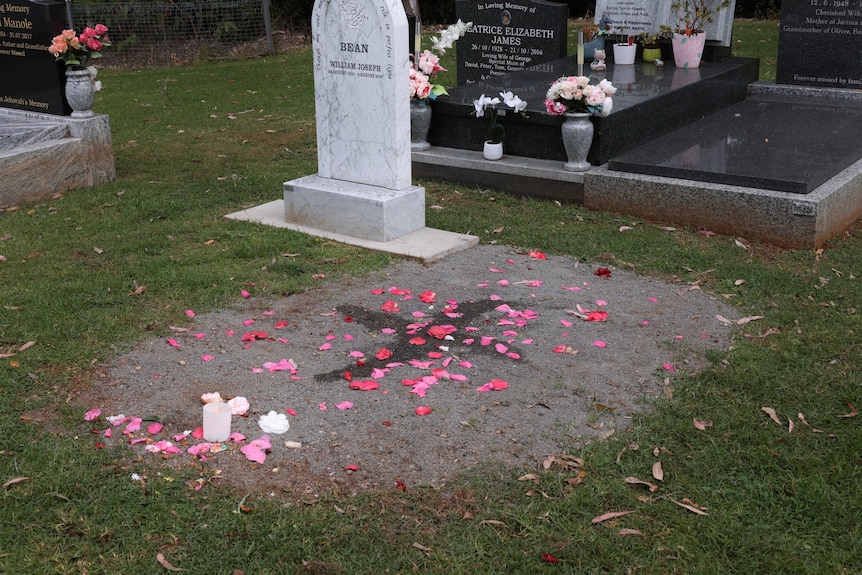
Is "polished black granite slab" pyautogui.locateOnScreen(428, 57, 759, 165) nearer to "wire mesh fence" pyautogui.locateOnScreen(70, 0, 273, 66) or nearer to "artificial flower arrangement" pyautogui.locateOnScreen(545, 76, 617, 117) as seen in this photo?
"artificial flower arrangement" pyautogui.locateOnScreen(545, 76, 617, 117)

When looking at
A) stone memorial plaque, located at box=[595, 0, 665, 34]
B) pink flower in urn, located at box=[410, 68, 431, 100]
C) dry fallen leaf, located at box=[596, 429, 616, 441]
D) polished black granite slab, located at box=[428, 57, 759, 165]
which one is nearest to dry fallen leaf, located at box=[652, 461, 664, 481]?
dry fallen leaf, located at box=[596, 429, 616, 441]

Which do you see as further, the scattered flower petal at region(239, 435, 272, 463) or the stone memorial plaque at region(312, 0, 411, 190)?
the stone memorial plaque at region(312, 0, 411, 190)

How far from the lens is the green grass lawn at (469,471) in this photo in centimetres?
349

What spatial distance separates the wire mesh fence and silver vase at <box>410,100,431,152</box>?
28.0 feet

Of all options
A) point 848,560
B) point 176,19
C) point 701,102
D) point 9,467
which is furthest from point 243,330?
point 176,19

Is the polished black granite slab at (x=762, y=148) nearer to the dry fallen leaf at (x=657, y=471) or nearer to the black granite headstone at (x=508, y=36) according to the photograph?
the black granite headstone at (x=508, y=36)

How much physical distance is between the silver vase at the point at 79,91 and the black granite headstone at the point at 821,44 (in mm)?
7265

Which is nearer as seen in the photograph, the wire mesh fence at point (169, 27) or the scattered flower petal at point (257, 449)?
the scattered flower petal at point (257, 449)

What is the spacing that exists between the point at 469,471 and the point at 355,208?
125 inches

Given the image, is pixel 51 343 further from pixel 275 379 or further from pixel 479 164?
pixel 479 164

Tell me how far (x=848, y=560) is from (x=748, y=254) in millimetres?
3564

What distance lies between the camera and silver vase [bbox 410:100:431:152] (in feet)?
27.9

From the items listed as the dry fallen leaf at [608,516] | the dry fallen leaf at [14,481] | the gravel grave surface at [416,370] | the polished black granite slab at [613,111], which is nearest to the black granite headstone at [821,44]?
the polished black granite slab at [613,111]

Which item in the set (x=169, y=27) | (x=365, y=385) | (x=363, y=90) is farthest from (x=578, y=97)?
(x=169, y=27)
